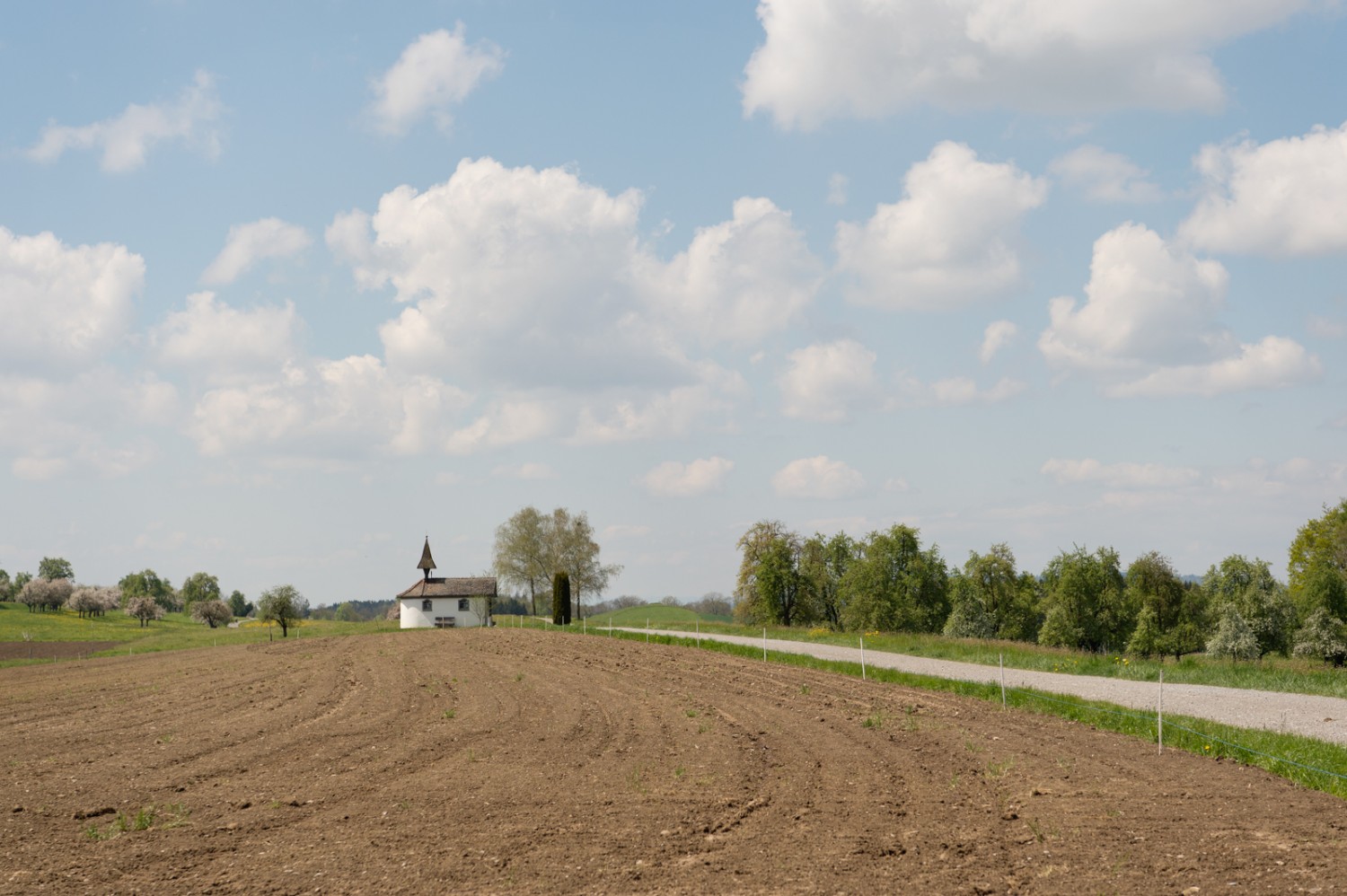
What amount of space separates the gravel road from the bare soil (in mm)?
4112

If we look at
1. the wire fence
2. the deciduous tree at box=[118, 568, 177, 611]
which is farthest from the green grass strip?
the deciduous tree at box=[118, 568, 177, 611]

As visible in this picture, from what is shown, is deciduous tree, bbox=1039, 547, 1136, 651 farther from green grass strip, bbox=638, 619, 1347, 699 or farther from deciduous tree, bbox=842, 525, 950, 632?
green grass strip, bbox=638, 619, 1347, 699

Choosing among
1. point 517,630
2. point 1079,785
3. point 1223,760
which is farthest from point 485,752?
point 517,630

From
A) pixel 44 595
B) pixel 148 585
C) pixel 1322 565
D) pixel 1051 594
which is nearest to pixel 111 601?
pixel 44 595

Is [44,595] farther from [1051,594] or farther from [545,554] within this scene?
[1051,594]

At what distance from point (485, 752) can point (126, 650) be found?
2196 inches

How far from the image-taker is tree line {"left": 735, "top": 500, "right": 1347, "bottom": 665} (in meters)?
68.0

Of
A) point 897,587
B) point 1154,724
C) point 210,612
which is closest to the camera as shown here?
point 1154,724

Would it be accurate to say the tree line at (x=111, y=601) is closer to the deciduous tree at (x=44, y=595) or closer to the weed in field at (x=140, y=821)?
the deciduous tree at (x=44, y=595)

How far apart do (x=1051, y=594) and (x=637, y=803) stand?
78.2m

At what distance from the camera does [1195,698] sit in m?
26.6

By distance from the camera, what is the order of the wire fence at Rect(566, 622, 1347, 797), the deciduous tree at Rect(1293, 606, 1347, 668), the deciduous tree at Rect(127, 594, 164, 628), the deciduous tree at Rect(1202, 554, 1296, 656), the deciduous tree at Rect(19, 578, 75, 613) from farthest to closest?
1. the deciduous tree at Rect(19, 578, 75, 613)
2. the deciduous tree at Rect(127, 594, 164, 628)
3. the deciduous tree at Rect(1202, 554, 1296, 656)
4. the deciduous tree at Rect(1293, 606, 1347, 668)
5. the wire fence at Rect(566, 622, 1347, 797)

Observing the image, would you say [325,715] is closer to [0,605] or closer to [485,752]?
[485,752]

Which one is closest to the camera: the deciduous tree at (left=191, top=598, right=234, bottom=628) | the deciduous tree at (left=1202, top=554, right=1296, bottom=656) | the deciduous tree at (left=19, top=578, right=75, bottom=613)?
the deciduous tree at (left=1202, top=554, right=1296, bottom=656)
